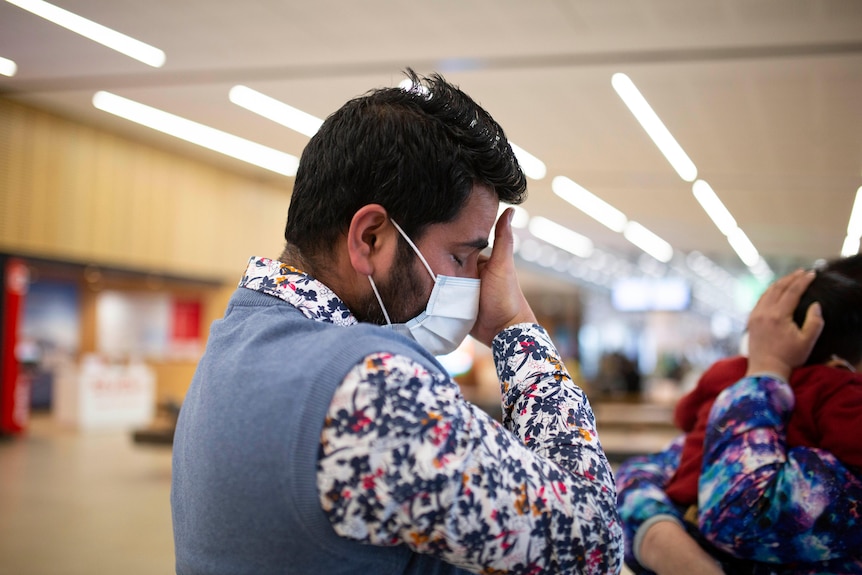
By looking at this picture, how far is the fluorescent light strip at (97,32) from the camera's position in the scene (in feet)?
21.3

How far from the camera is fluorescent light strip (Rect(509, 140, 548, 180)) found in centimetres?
1020

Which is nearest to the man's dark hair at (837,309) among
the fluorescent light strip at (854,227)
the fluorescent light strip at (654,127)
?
the fluorescent light strip at (654,127)

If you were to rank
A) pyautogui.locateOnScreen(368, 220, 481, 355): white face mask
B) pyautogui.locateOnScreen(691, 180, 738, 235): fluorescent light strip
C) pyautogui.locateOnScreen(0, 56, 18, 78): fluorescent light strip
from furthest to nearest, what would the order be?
pyautogui.locateOnScreen(691, 180, 738, 235): fluorescent light strip, pyautogui.locateOnScreen(0, 56, 18, 78): fluorescent light strip, pyautogui.locateOnScreen(368, 220, 481, 355): white face mask

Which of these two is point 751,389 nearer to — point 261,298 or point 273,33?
point 261,298

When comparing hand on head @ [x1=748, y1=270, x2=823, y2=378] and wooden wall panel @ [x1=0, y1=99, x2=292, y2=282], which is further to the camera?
wooden wall panel @ [x1=0, y1=99, x2=292, y2=282]

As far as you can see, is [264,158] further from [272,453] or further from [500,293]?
[272,453]

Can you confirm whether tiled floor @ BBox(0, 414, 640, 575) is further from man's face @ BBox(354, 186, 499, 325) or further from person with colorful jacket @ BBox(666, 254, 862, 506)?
man's face @ BBox(354, 186, 499, 325)

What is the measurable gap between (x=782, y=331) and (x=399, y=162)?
2.97ft

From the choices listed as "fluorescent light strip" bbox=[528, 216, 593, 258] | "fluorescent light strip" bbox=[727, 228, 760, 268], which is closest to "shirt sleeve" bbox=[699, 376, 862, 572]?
"fluorescent light strip" bbox=[528, 216, 593, 258]

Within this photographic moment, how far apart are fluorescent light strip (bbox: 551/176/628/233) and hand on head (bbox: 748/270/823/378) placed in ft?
33.7

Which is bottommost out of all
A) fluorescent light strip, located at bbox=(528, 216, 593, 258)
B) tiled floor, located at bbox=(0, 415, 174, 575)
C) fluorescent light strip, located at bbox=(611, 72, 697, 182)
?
tiled floor, located at bbox=(0, 415, 174, 575)

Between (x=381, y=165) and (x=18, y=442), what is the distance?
40.3 feet

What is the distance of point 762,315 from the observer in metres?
1.53

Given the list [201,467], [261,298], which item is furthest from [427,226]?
[201,467]
